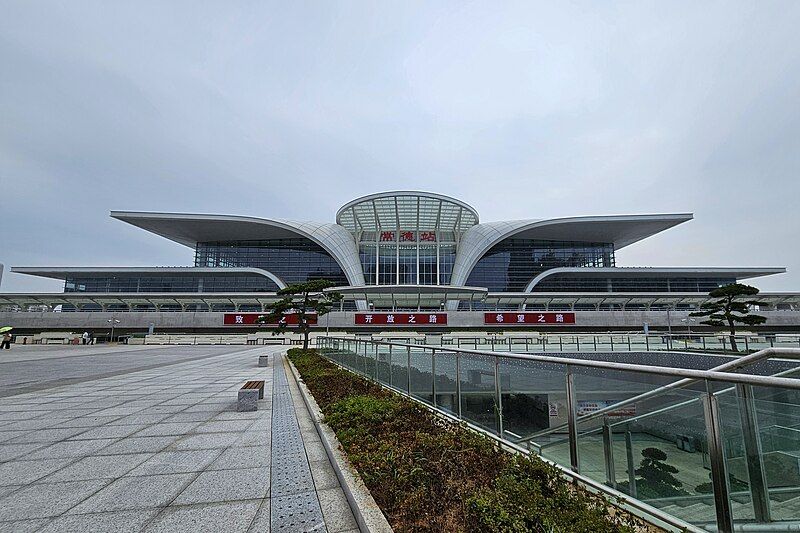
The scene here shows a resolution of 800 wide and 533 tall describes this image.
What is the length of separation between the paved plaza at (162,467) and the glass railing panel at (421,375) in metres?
2.06

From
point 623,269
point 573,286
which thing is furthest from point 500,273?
point 623,269

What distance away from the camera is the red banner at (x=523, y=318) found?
42219 millimetres

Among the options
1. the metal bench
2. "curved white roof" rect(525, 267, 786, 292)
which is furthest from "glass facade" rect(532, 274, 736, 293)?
the metal bench

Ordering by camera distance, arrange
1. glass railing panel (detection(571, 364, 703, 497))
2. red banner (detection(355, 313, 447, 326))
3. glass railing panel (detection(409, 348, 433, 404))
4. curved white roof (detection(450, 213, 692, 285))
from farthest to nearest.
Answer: curved white roof (detection(450, 213, 692, 285)) → red banner (detection(355, 313, 447, 326)) → glass railing panel (detection(409, 348, 433, 404)) → glass railing panel (detection(571, 364, 703, 497))

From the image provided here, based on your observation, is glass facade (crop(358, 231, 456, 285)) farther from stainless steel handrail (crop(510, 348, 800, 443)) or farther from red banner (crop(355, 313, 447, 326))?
stainless steel handrail (crop(510, 348, 800, 443))

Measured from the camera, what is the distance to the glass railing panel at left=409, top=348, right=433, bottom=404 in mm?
7086

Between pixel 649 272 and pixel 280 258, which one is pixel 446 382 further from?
pixel 649 272

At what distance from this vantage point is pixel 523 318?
139 ft

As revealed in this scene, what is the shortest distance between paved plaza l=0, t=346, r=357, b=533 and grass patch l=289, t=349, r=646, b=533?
419 millimetres

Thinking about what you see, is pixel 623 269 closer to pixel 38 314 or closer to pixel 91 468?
pixel 91 468

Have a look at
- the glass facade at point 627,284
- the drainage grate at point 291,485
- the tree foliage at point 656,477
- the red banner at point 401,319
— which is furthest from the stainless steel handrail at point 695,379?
the glass facade at point 627,284

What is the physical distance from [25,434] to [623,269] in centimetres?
6528

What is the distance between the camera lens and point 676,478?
277 centimetres

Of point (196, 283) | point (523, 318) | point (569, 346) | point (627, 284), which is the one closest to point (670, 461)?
point (569, 346)
